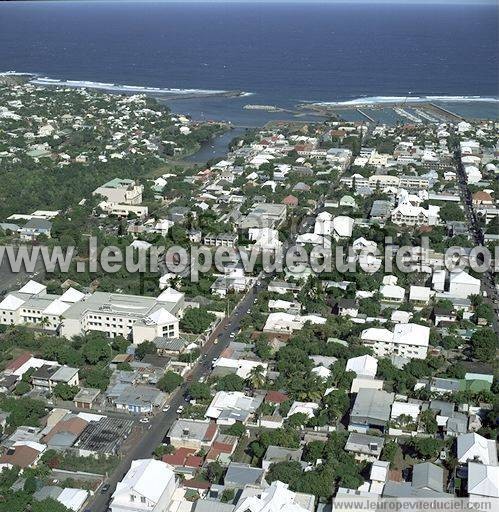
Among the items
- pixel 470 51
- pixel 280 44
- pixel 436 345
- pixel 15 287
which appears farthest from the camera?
pixel 280 44

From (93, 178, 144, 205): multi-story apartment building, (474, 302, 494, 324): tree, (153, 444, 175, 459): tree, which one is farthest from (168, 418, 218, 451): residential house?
(93, 178, 144, 205): multi-story apartment building

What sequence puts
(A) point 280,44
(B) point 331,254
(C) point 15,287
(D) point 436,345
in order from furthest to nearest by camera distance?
(A) point 280,44
(B) point 331,254
(C) point 15,287
(D) point 436,345

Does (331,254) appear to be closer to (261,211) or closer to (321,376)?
(261,211)

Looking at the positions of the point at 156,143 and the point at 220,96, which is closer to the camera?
the point at 156,143

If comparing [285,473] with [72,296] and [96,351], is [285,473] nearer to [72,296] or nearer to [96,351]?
[96,351]

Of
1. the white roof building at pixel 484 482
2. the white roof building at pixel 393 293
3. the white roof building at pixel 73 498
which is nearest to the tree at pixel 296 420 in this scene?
the white roof building at pixel 484 482

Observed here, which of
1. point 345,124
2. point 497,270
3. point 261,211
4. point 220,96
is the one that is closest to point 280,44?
point 220,96

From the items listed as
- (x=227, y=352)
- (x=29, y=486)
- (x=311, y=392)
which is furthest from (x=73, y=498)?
(x=227, y=352)
